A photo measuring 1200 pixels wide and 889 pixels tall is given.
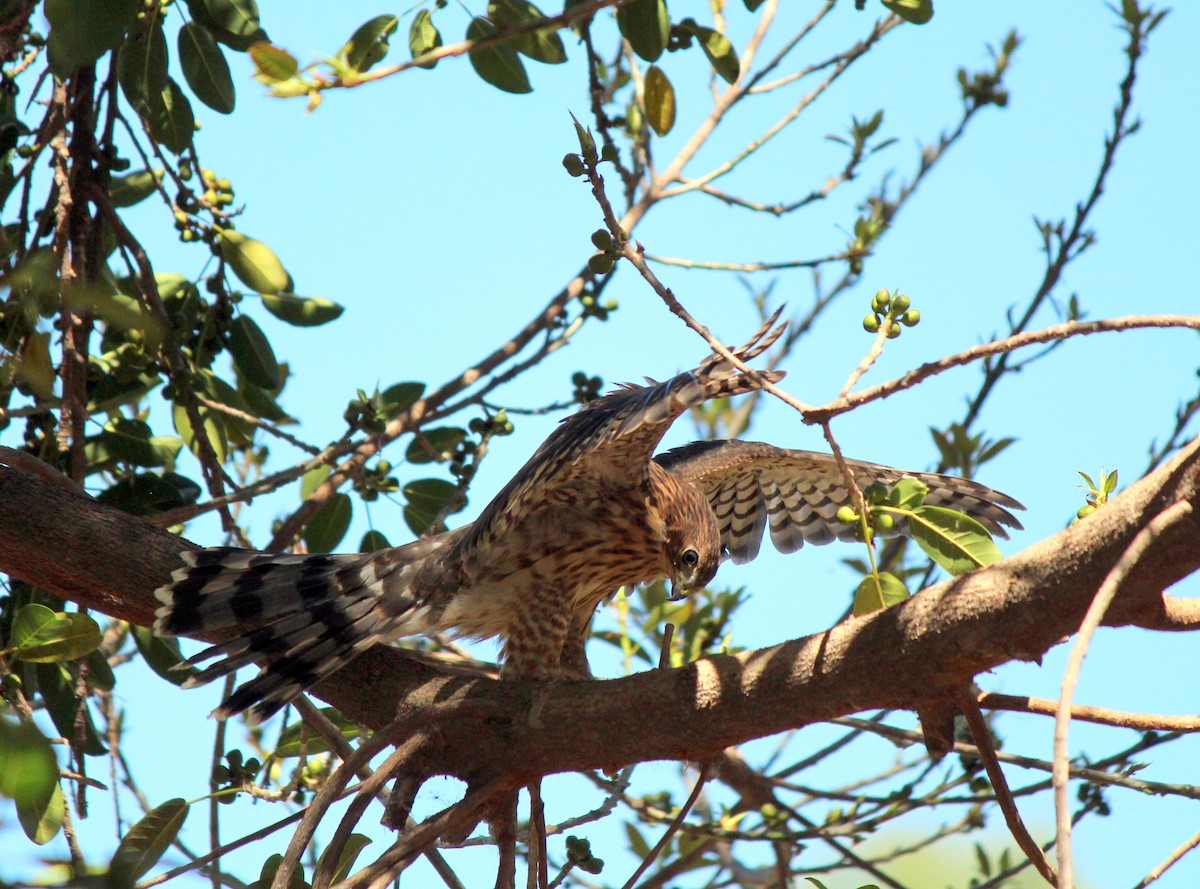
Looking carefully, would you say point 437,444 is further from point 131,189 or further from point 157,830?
point 157,830

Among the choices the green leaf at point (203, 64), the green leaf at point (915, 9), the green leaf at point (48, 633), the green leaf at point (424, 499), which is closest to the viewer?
the green leaf at point (48, 633)

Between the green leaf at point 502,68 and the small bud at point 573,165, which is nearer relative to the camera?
the small bud at point 573,165

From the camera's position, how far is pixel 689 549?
4.02 meters

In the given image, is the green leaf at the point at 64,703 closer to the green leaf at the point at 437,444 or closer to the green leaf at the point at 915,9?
the green leaf at the point at 437,444

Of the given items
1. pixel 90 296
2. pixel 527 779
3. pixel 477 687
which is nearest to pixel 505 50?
pixel 477 687

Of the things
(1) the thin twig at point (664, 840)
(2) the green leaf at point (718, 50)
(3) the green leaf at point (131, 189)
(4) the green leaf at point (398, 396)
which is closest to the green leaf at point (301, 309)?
(4) the green leaf at point (398, 396)

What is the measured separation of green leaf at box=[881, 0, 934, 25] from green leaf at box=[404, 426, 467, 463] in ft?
6.66

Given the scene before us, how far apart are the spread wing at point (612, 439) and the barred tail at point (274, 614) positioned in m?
0.42

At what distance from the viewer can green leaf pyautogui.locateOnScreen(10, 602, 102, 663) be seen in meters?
2.58

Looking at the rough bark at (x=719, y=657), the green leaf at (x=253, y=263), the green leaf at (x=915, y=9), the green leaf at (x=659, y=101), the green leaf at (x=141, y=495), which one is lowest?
the rough bark at (x=719, y=657)

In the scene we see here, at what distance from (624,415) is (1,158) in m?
2.21

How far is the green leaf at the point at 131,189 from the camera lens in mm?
3938

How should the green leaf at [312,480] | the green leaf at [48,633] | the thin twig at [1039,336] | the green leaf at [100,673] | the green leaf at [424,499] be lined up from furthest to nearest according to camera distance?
1. the green leaf at [312,480]
2. the green leaf at [424,499]
3. the green leaf at [100,673]
4. the green leaf at [48,633]
5. the thin twig at [1039,336]

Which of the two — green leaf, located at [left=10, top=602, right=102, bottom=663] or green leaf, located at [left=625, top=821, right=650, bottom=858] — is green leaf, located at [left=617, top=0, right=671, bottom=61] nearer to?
green leaf, located at [left=10, top=602, right=102, bottom=663]
